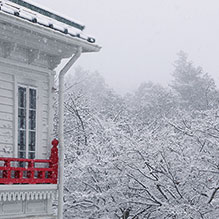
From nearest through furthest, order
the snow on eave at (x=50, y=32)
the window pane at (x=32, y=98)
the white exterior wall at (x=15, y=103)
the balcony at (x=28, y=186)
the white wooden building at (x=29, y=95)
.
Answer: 1. the snow on eave at (x=50, y=32)
2. the balcony at (x=28, y=186)
3. the white wooden building at (x=29, y=95)
4. the white exterior wall at (x=15, y=103)
5. the window pane at (x=32, y=98)

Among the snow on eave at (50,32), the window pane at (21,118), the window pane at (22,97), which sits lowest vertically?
the window pane at (21,118)

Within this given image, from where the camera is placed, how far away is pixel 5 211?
8633mm

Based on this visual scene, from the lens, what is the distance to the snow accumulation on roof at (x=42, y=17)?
8.05m

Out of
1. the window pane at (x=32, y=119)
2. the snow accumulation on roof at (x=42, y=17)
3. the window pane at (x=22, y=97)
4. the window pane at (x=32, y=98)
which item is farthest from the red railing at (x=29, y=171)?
the snow accumulation on roof at (x=42, y=17)

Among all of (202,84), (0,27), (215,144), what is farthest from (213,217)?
(202,84)

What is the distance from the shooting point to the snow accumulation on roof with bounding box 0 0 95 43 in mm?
8055

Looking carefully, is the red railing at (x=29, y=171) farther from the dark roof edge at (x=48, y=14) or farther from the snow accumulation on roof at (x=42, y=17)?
the dark roof edge at (x=48, y=14)

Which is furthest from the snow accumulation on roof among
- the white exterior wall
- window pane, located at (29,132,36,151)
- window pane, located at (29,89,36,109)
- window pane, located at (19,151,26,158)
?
window pane, located at (19,151,26,158)

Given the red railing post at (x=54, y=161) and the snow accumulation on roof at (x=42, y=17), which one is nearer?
the snow accumulation on roof at (x=42, y=17)

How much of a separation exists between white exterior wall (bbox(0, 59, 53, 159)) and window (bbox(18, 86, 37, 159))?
0.35ft

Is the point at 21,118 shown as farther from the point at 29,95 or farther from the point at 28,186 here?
the point at 28,186

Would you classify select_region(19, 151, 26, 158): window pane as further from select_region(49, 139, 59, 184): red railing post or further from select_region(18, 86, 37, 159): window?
select_region(49, 139, 59, 184): red railing post

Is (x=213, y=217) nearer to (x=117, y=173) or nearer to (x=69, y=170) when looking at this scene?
(x=117, y=173)

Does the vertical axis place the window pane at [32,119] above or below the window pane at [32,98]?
below
